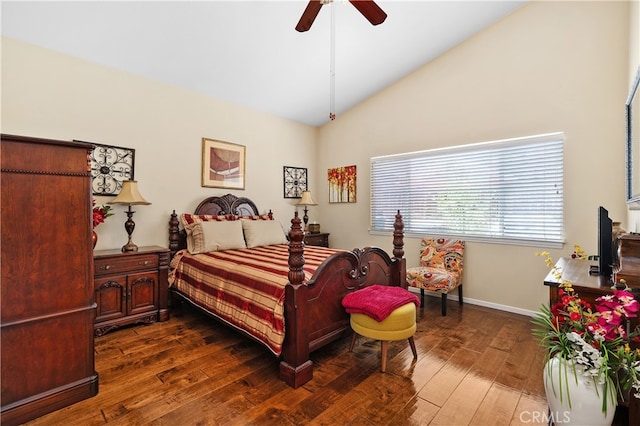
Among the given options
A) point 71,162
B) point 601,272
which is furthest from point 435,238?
point 71,162

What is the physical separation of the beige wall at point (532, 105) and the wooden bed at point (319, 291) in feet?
4.71

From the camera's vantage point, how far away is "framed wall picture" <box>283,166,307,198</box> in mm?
5039

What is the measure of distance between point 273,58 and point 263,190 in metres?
1.97

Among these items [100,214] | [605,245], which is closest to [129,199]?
[100,214]

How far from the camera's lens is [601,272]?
1821 mm

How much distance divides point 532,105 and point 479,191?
43.1 inches

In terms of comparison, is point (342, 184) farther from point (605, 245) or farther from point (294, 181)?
point (605, 245)

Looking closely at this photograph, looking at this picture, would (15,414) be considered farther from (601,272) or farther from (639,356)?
(601,272)

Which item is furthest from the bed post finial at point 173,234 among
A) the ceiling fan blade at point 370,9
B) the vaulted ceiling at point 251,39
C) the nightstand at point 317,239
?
the ceiling fan blade at point 370,9

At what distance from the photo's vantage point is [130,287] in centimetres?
300

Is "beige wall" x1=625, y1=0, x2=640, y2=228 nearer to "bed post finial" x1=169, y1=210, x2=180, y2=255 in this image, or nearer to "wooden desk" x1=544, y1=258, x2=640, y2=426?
"wooden desk" x1=544, y1=258, x2=640, y2=426

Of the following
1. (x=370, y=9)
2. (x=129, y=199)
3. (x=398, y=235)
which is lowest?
(x=398, y=235)

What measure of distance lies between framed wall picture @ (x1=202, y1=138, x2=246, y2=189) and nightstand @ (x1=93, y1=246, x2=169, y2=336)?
1.26 meters

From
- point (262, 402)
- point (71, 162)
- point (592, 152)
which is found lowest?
point (262, 402)
